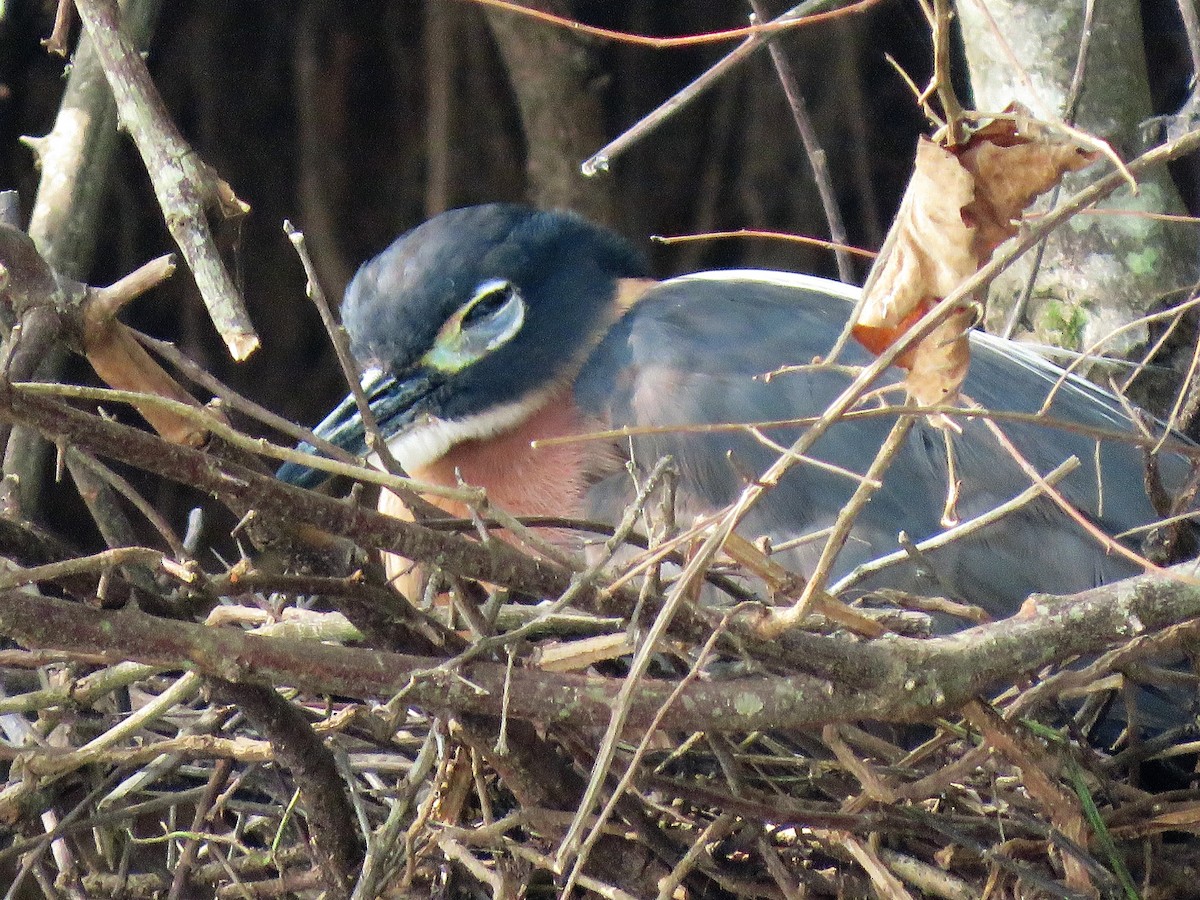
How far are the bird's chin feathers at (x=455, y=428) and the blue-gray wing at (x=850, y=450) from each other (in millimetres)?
170

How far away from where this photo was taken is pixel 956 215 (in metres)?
1.05

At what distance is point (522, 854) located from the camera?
1499 mm

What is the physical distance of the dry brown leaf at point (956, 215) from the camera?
1053 millimetres

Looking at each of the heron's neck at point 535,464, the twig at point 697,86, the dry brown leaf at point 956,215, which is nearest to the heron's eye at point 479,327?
the heron's neck at point 535,464

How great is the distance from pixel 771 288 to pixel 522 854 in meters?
1.16

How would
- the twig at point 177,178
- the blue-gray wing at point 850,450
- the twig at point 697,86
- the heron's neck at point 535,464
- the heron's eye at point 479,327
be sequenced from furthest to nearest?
the heron's eye at point 479,327
the heron's neck at point 535,464
the blue-gray wing at point 850,450
the twig at point 697,86
the twig at point 177,178

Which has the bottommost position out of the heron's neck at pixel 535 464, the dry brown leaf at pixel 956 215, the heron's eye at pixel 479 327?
the heron's neck at pixel 535 464

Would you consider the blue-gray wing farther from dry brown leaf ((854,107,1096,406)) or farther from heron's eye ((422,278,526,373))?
dry brown leaf ((854,107,1096,406))

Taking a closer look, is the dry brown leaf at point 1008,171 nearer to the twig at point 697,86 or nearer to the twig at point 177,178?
the twig at point 697,86

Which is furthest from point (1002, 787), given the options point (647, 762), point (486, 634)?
point (486, 634)

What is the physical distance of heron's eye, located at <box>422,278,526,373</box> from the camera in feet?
8.01

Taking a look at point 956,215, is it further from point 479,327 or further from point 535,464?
point 479,327

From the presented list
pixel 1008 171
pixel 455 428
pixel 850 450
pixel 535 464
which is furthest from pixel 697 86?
pixel 455 428

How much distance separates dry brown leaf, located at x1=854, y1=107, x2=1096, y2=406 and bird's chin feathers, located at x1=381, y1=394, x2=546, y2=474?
4.65 feet
